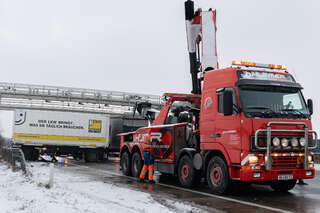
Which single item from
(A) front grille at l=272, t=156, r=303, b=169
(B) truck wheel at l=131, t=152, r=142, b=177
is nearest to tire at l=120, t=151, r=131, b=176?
(B) truck wheel at l=131, t=152, r=142, b=177

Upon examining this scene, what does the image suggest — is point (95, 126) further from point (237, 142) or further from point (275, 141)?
point (275, 141)

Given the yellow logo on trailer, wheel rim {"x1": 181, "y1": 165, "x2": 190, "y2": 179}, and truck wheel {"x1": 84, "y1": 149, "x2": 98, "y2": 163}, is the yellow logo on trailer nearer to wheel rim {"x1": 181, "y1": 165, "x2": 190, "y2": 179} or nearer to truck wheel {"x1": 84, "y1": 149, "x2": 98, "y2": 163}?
truck wheel {"x1": 84, "y1": 149, "x2": 98, "y2": 163}

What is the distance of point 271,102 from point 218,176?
2355mm

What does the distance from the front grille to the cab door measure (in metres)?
0.90

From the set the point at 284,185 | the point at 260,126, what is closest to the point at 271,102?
the point at 260,126

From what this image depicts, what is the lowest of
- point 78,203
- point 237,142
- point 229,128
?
point 78,203

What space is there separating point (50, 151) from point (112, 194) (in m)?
16.9

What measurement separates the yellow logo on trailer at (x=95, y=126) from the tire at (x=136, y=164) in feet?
37.4

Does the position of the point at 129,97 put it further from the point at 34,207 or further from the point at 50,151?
the point at 34,207

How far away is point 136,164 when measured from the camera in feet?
47.6

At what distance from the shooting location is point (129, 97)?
46.9 m

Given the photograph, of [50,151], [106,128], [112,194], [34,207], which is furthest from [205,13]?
[50,151]

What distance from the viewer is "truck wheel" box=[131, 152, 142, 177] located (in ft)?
46.4

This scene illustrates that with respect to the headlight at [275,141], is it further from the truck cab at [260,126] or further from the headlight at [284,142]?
the headlight at [284,142]
